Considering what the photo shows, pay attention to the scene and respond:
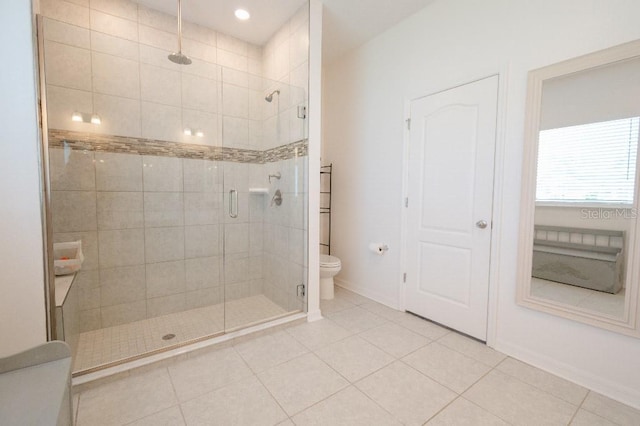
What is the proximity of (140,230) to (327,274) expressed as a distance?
186 cm

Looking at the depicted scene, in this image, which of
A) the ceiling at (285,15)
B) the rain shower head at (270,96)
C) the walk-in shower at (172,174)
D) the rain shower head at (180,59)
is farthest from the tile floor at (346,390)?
the ceiling at (285,15)

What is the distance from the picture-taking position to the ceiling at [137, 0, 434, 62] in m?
2.39

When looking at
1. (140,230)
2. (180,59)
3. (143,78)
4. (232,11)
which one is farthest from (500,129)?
(140,230)

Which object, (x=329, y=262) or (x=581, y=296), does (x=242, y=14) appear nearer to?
(x=329, y=262)

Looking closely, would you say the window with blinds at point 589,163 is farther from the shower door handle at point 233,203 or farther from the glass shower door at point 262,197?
the shower door handle at point 233,203

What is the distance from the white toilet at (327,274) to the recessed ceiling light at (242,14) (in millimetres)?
2557

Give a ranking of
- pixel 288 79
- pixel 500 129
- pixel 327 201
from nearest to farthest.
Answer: pixel 500 129, pixel 288 79, pixel 327 201

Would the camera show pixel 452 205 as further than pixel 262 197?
No

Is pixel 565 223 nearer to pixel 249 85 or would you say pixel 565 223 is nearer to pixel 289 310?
pixel 289 310

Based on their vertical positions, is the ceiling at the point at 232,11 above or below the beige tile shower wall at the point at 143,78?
above

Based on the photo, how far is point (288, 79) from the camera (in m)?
2.69

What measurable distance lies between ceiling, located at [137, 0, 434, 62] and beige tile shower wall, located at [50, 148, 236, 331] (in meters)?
1.37

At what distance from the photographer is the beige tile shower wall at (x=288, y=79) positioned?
8.16 feet

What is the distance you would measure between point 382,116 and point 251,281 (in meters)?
2.24
